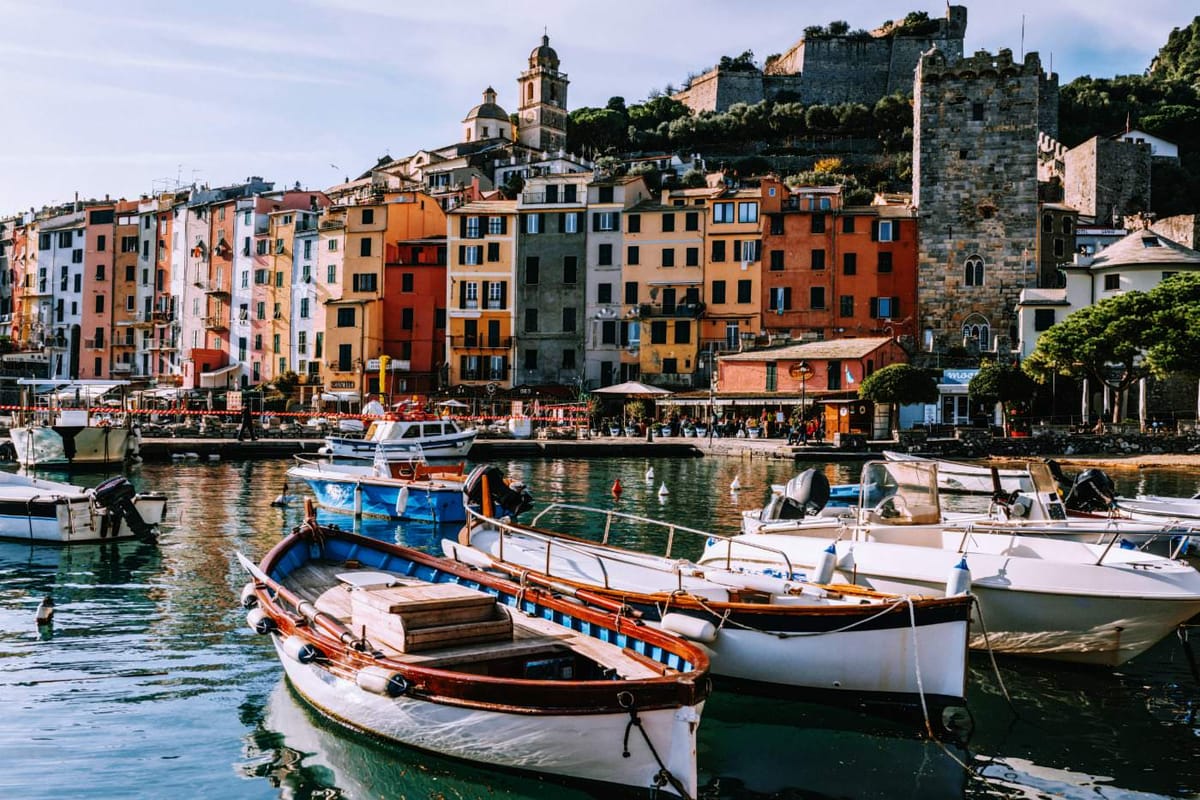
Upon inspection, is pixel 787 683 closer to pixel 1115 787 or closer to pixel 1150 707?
pixel 1115 787

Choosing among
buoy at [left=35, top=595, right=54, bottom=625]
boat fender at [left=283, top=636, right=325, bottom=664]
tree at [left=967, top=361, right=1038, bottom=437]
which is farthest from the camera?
tree at [left=967, top=361, right=1038, bottom=437]

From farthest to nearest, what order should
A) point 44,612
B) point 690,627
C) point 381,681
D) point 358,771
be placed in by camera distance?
1. point 44,612
2. point 690,627
3. point 358,771
4. point 381,681

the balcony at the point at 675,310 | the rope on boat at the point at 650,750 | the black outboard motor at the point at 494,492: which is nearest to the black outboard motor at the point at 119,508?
the black outboard motor at the point at 494,492

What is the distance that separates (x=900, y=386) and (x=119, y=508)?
33.4 m

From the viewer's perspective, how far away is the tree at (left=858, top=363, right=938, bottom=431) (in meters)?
46.8

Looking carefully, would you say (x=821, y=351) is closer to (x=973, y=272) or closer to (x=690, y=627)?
(x=973, y=272)

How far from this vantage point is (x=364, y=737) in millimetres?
10516

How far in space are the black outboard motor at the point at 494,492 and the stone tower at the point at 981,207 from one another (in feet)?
149

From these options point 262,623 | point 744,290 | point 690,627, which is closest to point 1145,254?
point 744,290

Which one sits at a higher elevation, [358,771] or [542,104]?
[542,104]

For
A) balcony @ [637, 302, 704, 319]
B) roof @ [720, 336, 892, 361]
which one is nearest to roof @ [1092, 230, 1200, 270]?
roof @ [720, 336, 892, 361]

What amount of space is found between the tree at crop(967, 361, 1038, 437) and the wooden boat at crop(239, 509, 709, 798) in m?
41.1

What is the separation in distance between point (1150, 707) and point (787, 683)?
4411 millimetres

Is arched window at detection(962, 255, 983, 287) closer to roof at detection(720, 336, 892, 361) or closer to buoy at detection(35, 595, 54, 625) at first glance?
roof at detection(720, 336, 892, 361)
